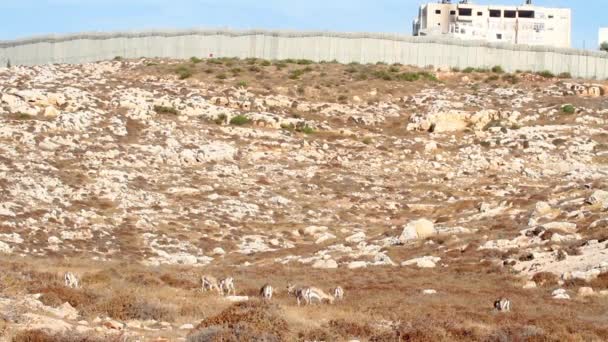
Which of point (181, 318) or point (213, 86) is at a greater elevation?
point (213, 86)


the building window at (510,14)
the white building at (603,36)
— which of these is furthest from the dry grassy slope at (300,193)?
the building window at (510,14)

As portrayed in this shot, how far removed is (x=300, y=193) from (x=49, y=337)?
26.3m

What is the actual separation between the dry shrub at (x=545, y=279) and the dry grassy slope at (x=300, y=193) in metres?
0.09

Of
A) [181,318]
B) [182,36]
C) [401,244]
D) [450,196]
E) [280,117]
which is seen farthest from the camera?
[182,36]

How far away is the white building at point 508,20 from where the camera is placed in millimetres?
119500

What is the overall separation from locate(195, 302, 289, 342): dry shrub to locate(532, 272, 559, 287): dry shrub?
11.1 meters

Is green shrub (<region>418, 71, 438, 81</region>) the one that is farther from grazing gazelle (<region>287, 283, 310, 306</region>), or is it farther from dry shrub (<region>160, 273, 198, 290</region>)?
grazing gazelle (<region>287, 283, 310, 306</region>)

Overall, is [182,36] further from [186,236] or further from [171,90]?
[186,236]

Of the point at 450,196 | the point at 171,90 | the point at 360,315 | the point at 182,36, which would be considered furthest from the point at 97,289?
the point at 182,36

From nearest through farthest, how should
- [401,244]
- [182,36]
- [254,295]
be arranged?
[254,295], [401,244], [182,36]

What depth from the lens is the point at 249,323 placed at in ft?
50.3

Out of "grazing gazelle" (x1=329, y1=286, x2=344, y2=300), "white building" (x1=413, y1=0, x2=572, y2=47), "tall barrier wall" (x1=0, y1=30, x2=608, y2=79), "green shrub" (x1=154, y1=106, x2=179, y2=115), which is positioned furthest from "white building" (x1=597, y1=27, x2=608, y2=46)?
"grazing gazelle" (x1=329, y1=286, x2=344, y2=300)

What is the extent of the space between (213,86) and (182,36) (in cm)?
999

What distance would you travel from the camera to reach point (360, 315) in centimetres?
1789
